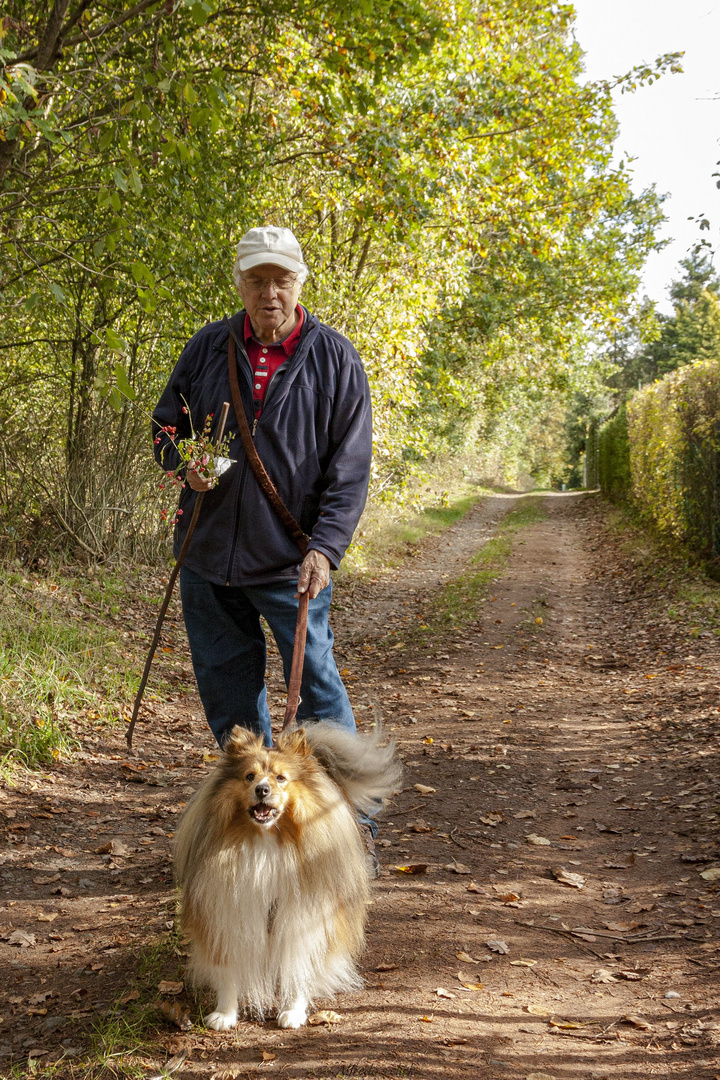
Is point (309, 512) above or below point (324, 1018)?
above

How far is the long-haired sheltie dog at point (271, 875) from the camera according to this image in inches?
101

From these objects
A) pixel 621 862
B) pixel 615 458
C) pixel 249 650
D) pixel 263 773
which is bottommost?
pixel 621 862

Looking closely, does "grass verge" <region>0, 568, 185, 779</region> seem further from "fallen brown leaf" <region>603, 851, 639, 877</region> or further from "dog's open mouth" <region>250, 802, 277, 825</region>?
"fallen brown leaf" <region>603, 851, 639, 877</region>

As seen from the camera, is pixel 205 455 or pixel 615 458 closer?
pixel 205 455

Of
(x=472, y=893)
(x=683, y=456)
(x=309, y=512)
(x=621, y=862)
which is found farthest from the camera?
(x=683, y=456)

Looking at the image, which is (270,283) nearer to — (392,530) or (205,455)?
(205,455)

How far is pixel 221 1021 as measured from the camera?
2.70 meters

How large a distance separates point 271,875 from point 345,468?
1468 mm

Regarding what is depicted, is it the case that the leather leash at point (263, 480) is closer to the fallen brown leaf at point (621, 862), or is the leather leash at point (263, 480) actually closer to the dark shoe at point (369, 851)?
the dark shoe at point (369, 851)

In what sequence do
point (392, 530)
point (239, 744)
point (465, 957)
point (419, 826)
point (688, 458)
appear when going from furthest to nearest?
point (392, 530) → point (688, 458) → point (419, 826) → point (465, 957) → point (239, 744)

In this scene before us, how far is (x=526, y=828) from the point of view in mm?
4594

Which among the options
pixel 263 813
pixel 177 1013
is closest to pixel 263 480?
pixel 263 813

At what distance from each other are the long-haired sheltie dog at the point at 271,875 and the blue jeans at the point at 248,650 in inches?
20.3

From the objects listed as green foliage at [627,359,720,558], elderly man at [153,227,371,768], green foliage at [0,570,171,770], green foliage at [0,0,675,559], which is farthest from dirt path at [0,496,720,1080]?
green foliage at [627,359,720,558]
